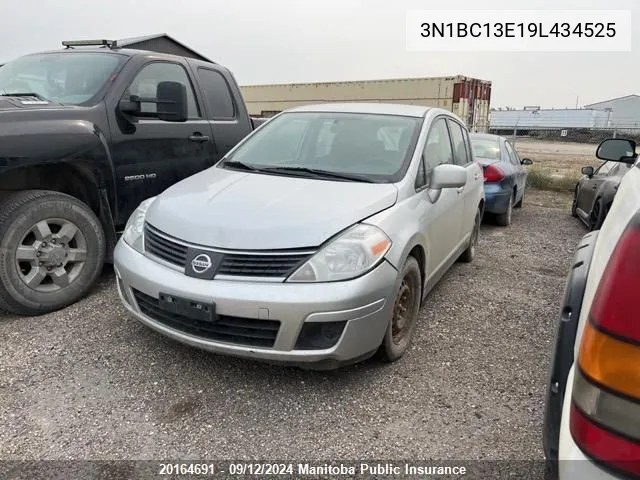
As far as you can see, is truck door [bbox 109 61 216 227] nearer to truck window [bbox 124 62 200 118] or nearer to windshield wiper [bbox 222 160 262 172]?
truck window [bbox 124 62 200 118]

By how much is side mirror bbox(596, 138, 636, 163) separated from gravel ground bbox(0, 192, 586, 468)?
1399 millimetres

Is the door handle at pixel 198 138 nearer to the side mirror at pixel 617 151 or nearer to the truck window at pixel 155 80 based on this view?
the truck window at pixel 155 80

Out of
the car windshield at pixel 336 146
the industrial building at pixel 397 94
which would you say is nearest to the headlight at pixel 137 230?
the car windshield at pixel 336 146

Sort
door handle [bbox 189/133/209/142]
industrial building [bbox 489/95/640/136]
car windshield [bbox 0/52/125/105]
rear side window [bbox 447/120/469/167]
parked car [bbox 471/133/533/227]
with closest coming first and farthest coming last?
car windshield [bbox 0/52/125/105], rear side window [bbox 447/120/469/167], door handle [bbox 189/133/209/142], parked car [bbox 471/133/533/227], industrial building [bbox 489/95/640/136]

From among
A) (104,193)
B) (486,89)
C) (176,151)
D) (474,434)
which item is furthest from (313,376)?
(486,89)

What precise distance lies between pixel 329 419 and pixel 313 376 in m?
0.41

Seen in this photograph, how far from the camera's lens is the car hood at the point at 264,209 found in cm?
274

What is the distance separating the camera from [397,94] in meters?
15.2

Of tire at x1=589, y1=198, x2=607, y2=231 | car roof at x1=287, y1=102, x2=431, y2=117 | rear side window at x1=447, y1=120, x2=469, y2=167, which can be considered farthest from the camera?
tire at x1=589, y1=198, x2=607, y2=231

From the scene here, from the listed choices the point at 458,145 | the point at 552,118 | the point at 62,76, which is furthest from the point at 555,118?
the point at 62,76

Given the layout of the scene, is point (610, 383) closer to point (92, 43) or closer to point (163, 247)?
point (163, 247)

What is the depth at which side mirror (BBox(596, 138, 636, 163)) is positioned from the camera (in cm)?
379

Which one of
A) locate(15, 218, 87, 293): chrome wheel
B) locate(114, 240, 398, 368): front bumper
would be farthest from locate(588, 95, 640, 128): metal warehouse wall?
locate(15, 218, 87, 293): chrome wheel

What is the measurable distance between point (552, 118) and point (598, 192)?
44.7 metres
